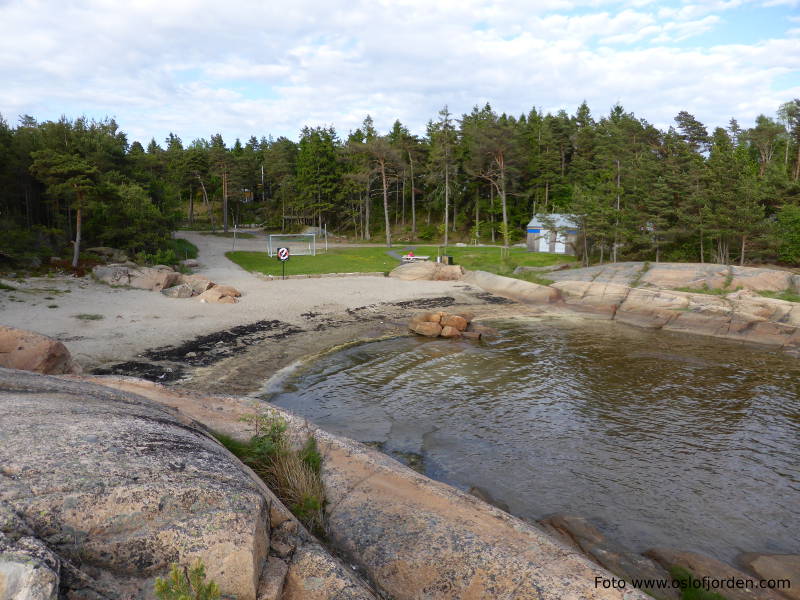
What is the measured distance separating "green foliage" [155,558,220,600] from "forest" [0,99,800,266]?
3296cm

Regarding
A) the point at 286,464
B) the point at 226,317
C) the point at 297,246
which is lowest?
the point at 226,317

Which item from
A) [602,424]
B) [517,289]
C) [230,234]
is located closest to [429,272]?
[517,289]

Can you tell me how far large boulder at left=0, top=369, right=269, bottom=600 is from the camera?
11.5 ft

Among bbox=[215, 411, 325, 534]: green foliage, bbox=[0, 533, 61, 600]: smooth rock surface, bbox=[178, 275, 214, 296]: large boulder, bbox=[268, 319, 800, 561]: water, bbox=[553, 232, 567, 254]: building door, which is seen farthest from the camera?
bbox=[553, 232, 567, 254]: building door

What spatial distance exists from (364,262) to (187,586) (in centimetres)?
3946

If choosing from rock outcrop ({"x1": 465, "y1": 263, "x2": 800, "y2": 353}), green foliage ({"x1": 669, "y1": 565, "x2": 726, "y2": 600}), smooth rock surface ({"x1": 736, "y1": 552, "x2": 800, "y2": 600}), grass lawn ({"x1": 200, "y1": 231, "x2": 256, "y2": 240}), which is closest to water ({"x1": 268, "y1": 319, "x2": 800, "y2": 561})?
smooth rock surface ({"x1": 736, "y1": 552, "x2": 800, "y2": 600})

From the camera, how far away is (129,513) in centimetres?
383

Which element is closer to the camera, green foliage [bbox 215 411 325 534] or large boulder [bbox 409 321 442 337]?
green foliage [bbox 215 411 325 534]

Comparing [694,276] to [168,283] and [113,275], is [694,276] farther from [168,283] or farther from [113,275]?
[113,275]

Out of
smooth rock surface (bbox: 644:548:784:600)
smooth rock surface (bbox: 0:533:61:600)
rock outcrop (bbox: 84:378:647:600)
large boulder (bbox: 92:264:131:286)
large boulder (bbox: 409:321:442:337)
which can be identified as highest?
large boulder (bbox: 92:264:131:286)

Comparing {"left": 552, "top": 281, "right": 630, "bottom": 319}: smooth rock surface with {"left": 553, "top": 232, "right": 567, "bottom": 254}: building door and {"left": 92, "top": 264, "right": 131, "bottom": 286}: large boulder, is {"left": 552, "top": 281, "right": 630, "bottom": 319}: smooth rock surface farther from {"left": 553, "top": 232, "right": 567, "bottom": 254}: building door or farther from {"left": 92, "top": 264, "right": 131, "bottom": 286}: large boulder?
{"left": 92, "top": 264, "right": 131, "bottom": 286}: large boulder

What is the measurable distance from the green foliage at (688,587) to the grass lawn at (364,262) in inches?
1119

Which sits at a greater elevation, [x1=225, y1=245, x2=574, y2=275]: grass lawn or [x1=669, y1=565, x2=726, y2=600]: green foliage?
[x1=225, y1=245, x2=574, y2=275]: grass lawn

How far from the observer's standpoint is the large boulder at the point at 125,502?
351 centimetres
